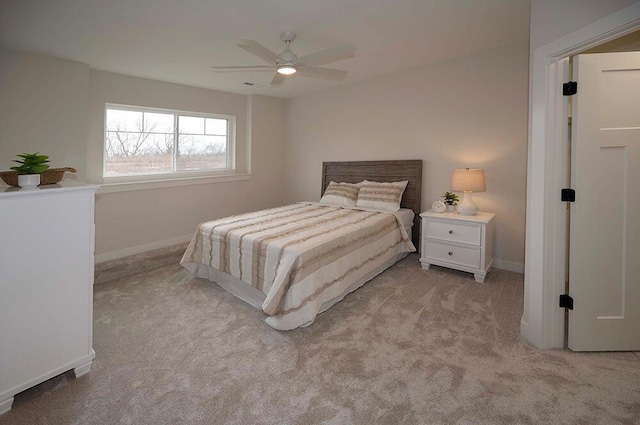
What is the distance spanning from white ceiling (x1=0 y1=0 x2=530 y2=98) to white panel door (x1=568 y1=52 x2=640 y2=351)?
3.34 ft

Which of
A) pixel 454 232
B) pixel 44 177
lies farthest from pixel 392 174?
pixel 44 177

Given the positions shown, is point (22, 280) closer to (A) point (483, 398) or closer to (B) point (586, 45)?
(A) point (483, 398)

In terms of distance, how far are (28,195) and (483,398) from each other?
101 inches

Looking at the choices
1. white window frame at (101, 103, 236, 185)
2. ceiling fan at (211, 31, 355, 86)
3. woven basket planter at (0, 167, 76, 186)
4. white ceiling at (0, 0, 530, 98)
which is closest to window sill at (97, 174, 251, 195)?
white window frame at (101, 103, 236, 185)

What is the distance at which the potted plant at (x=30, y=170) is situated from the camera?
1.64 metres

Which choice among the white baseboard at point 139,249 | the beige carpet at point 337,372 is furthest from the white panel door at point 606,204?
the white baseboard at point 139,249

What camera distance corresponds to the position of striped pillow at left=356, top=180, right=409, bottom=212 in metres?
4.05

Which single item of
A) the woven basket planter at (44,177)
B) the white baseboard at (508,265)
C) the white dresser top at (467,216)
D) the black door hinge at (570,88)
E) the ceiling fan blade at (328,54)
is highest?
the ceiling fan blade at (328,54)

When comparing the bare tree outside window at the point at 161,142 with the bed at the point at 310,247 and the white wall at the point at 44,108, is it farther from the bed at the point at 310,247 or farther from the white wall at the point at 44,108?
the bed at the point at 310,247

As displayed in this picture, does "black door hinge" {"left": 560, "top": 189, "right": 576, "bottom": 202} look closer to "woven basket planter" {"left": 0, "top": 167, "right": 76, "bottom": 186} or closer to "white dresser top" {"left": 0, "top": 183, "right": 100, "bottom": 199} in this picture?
"white dresser top" {"left": 0, "top": 183, "right": 100, "bottom": 199}

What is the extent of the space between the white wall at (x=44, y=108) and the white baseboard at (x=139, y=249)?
99 centimetres

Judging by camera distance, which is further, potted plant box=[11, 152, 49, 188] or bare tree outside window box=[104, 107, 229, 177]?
bare tree outside window box=[104, 107, 229, 177]

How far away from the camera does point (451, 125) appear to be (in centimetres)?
395

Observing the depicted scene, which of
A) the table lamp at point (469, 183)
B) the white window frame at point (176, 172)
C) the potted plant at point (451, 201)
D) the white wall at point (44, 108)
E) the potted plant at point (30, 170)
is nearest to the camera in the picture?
the potted plant at point (30, 170)
